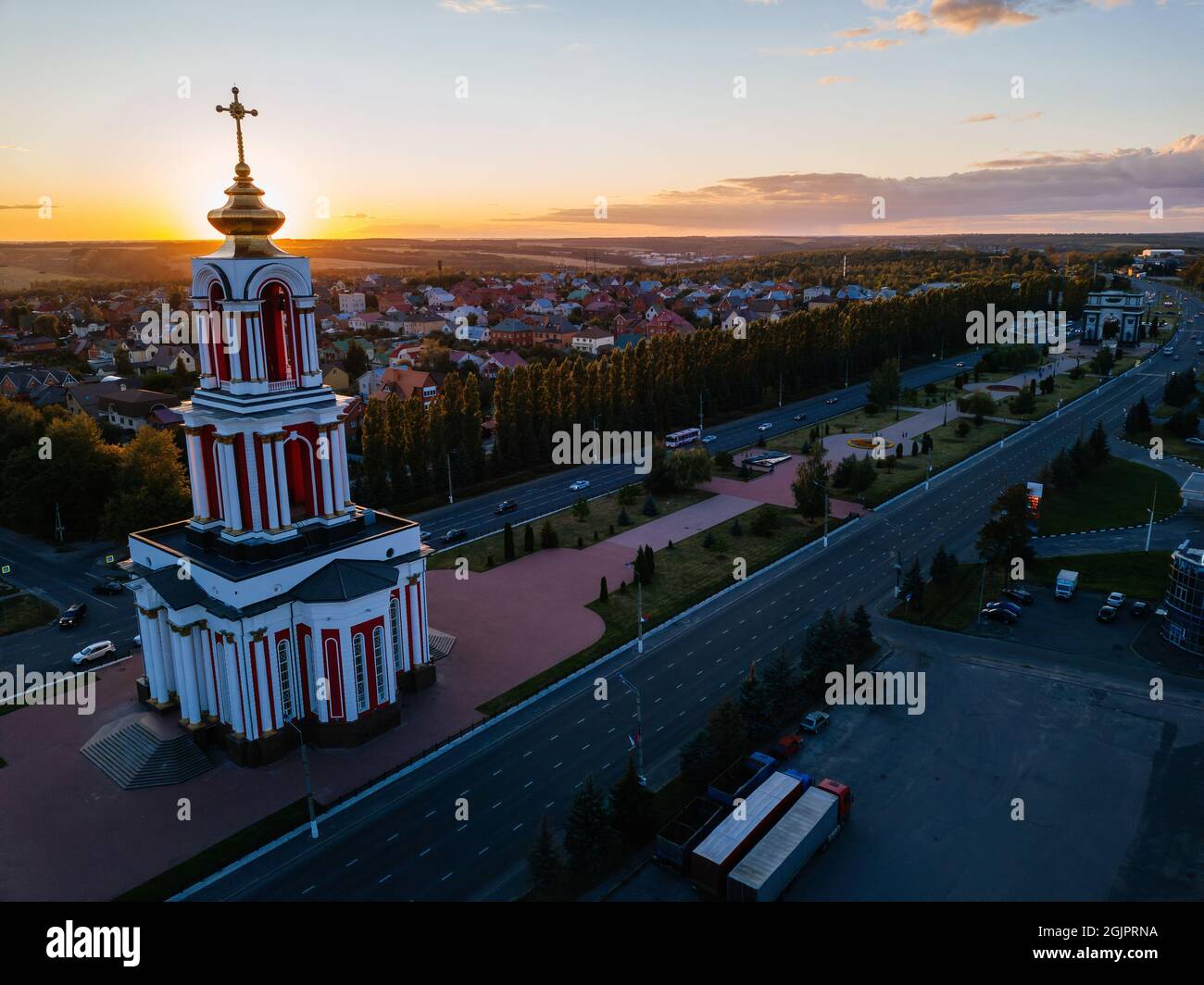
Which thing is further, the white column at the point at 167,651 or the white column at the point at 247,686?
the white column at the point at 167,651

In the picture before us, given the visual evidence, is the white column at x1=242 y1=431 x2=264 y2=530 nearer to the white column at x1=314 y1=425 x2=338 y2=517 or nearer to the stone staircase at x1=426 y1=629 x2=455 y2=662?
the white column at x1=314 y1=425 x2=338 y2=517

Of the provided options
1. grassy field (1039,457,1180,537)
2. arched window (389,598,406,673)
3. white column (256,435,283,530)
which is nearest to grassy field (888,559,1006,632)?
grassy field (1039,457,1180,537)

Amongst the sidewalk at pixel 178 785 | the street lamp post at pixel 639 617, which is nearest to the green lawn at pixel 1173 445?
the street lamp post at pixel 639 617

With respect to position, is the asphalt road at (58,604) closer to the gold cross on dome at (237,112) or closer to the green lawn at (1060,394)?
the gold cross on dome at (237,112)

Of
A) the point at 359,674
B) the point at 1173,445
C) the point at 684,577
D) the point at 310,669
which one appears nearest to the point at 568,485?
the point at 684,577
